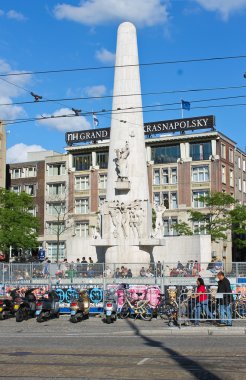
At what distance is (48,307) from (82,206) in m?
56.1

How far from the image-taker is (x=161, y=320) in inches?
856

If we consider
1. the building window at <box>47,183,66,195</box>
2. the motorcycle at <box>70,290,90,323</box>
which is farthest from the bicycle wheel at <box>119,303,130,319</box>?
the building window at <box>47,183,66,195</box>

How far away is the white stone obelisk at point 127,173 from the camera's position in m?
34.8

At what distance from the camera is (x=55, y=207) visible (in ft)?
260

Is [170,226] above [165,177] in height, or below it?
below

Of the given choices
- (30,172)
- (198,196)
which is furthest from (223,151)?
(30,172)

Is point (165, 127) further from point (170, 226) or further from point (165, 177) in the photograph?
Answer: point (170, 226)

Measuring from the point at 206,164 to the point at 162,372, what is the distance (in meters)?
61.2

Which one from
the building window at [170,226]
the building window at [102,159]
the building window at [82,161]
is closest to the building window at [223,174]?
the building window at [170,226]

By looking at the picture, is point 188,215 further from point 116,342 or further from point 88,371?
point 88,371

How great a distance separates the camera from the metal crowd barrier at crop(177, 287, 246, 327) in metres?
19.1

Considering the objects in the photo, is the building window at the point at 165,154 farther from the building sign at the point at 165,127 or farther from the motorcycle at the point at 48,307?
the motorcycle at the point at 48,307

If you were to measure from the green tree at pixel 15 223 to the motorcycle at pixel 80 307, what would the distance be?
38432 millimetres

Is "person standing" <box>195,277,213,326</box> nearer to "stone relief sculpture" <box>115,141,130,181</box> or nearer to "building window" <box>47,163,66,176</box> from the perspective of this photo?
"stone relief sculpture" <box>115,141,130,181</box>
